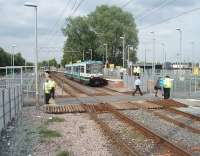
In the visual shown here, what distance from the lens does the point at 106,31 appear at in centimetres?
10200

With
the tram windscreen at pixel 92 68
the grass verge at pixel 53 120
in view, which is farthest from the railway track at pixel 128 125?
the tram windscreen at pixel 92 68

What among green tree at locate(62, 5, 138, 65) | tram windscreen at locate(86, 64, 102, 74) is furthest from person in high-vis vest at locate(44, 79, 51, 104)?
green tree at locate(62, 5, 138, 65)

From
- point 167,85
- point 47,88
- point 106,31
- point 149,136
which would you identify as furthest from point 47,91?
point 106,31

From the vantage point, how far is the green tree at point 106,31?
9961 cm

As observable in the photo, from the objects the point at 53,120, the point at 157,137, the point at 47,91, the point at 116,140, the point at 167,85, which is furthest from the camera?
the point at 167,85

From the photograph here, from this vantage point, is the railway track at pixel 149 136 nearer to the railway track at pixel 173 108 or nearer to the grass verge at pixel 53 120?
the grass verge at pixel 53 120

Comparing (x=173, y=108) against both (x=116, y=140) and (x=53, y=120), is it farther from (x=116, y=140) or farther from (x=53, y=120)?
(x=116, y=140)

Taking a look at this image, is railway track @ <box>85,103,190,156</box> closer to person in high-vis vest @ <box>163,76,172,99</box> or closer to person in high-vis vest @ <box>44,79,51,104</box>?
person in high-vis vest @ <box>44,79,51,104</box>

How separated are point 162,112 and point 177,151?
11.6 m

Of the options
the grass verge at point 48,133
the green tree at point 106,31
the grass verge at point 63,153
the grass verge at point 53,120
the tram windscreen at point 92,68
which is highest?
the green tree at point 106,31

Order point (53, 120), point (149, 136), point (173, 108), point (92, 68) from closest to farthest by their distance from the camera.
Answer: point (149, 136)
point (53, 120)
point (173, 108)
point (92, 68)

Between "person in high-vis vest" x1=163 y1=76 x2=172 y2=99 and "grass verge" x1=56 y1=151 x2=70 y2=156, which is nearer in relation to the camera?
"grass verge" x1=56 y1=151 x2=70 y2=156

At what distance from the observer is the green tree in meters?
99.6

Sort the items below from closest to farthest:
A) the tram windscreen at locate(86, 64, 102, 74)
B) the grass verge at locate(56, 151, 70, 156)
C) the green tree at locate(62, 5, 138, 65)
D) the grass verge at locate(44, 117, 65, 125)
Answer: the grass verge at locate(56, 151, 70, 156) → the grass verge at locate(44, 117, 65, 125) → the tram windscreen at locate(86, 64, 102, 74) → the green tree at locate(62, 5, 138, 65)
